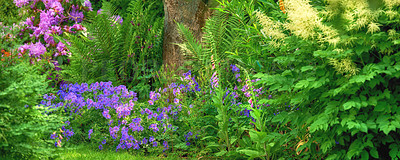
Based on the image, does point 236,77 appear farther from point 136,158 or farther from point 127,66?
point 127,66

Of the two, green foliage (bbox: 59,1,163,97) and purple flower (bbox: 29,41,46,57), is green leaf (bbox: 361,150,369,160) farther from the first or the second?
purple flower (bbox: 29,41,46,57)

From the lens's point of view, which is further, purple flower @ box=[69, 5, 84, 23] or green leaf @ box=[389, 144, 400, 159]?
purple flower @ box=[69, 5, 84, 23]

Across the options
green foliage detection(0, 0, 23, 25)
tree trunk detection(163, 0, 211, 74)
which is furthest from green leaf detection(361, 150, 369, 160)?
tree trunk detection(163, 0, 211, 74)

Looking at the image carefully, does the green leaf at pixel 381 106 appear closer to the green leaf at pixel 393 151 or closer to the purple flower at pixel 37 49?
the green leaf at pixel 393 151

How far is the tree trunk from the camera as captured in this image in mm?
6160

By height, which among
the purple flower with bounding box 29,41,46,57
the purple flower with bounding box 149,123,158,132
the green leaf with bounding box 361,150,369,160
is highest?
the purple flower with bounding box 29,41,46,57

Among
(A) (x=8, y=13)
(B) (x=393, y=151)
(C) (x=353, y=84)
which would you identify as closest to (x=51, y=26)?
(A) (x=8, y=13)

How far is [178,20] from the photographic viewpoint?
6211mm

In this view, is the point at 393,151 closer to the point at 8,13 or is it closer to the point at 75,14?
the point at 8,13

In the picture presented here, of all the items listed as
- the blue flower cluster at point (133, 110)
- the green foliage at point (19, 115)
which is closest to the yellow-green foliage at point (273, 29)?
the blue flower cluster at point (133, 110)

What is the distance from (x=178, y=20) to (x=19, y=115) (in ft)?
11.7

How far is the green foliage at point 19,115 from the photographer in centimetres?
283

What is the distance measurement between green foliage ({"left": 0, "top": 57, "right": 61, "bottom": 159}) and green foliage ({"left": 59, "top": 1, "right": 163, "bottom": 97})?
2865 millimetres

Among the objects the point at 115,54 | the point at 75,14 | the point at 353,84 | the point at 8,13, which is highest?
the point at 8,13
